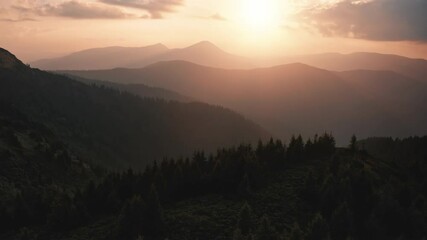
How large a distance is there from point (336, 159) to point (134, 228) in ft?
116

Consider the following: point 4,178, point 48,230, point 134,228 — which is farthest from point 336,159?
point 4,178

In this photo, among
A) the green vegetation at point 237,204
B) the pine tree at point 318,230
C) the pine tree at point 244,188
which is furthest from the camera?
the pine tree at point 244,188

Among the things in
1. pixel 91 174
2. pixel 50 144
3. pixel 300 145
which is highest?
pixel 300 145

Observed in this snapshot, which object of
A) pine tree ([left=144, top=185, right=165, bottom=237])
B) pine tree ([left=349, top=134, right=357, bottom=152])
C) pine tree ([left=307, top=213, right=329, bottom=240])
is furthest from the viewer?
pine tree ([left=349, top=134, right=357, bottom=152])

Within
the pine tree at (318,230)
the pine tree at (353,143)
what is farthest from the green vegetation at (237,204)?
the pine tree at (353,143)

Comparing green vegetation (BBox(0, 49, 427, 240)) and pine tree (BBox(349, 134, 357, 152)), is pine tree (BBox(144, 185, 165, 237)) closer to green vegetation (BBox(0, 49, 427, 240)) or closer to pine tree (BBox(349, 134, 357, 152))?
green vegetation (BBox(0, 49, 427, 240))

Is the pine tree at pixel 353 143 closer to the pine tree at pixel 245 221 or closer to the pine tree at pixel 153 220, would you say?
the pine tree at pixel 245 221

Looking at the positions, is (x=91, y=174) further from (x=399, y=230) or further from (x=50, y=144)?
(x=399, y=230)

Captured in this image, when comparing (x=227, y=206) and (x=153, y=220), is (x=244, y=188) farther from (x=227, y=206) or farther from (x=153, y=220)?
(x=153, y=220)

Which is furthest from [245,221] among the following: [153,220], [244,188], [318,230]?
[244,188]

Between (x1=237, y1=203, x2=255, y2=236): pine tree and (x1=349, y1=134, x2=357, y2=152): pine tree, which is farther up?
(x1=349, y1=134, x2=357, y2=152): pine tree

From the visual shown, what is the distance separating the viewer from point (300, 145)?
7800cm

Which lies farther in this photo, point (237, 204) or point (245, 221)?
point (237, 204)

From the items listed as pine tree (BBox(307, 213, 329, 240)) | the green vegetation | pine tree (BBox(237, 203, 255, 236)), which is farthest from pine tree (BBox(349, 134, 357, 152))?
pine tree (BBox(307, 213, 329, 240))
